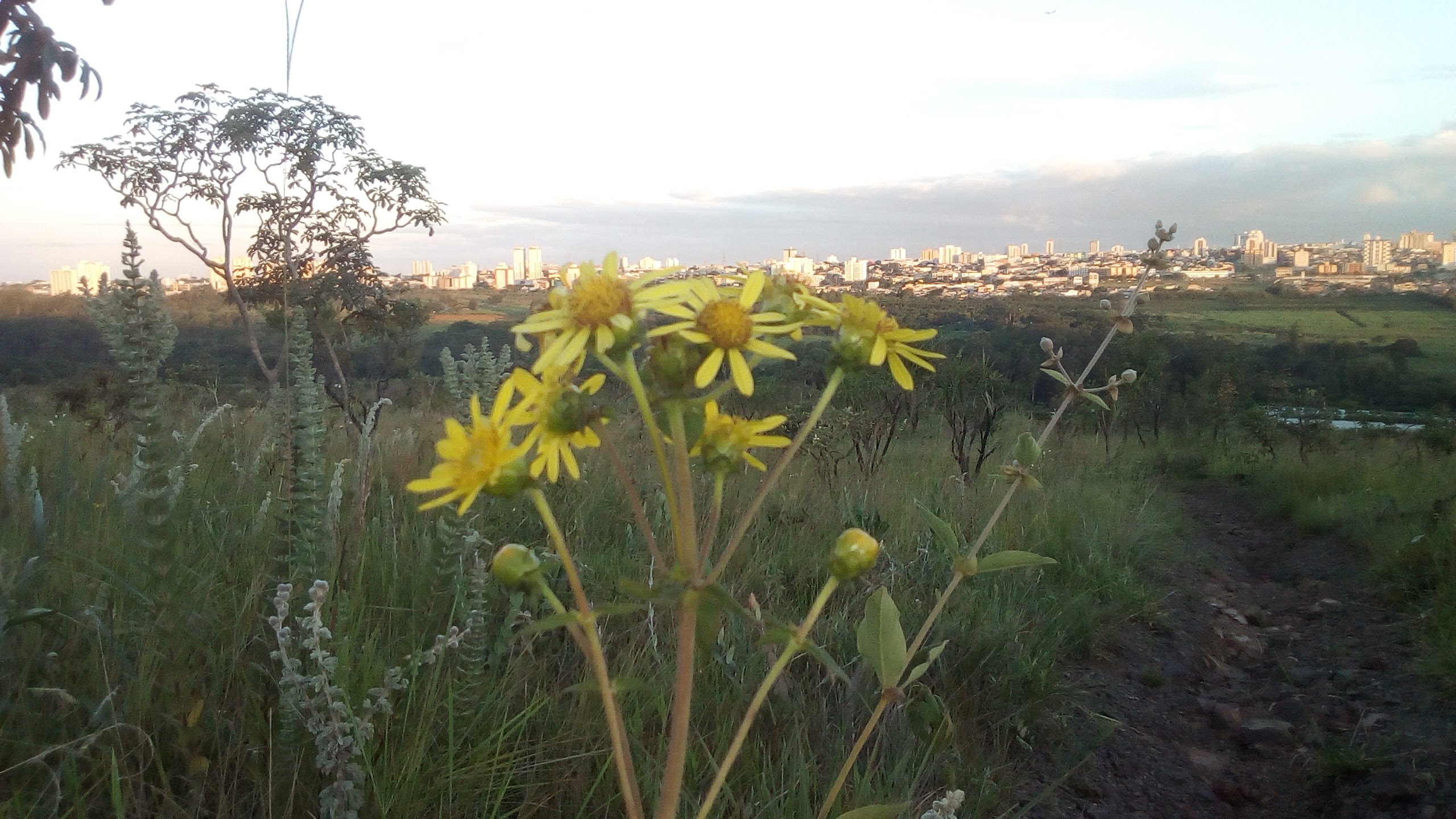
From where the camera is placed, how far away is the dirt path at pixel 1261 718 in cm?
228

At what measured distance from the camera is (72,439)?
296 centimetres

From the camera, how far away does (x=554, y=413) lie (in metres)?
0.74

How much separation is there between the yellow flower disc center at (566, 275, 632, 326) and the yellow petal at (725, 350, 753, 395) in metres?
0.10

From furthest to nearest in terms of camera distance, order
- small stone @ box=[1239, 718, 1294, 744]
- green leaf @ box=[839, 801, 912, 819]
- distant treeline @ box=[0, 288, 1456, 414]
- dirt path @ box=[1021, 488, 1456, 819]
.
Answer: distant treeline @ box=[0, 288, 1456, 414]
small stone @ box=[1239, 718, 1294, 744]
dirt path @ box=[1021, 488, 1456, 819]
green leaf @ box=[839, 801, 912, 819]

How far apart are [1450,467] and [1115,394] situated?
6261mm

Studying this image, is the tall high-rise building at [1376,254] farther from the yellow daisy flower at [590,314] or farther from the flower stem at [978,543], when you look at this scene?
the yellow daisy flower at [590,314]

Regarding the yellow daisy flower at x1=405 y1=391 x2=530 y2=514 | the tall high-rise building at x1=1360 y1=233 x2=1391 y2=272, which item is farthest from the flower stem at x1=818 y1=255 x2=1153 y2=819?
the tall high-rise building at x1=1360 y1=233 x2=1391 y2=272

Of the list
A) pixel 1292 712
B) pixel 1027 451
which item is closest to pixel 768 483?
pixel 1027 451

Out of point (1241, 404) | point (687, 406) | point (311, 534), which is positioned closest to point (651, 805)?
point (311, 534)

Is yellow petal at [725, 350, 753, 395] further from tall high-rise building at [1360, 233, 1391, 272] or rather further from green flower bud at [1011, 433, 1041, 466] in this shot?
tall high-rise building at [1360, 233, 1391, 272]

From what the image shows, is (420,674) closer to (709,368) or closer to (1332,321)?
(709,368)

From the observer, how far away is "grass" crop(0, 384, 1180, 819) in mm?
1282

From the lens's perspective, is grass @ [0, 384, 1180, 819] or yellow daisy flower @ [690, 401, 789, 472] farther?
grass @ [0, 384, 1180, 819]

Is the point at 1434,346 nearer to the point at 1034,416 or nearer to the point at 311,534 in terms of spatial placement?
the point at 1034,416
